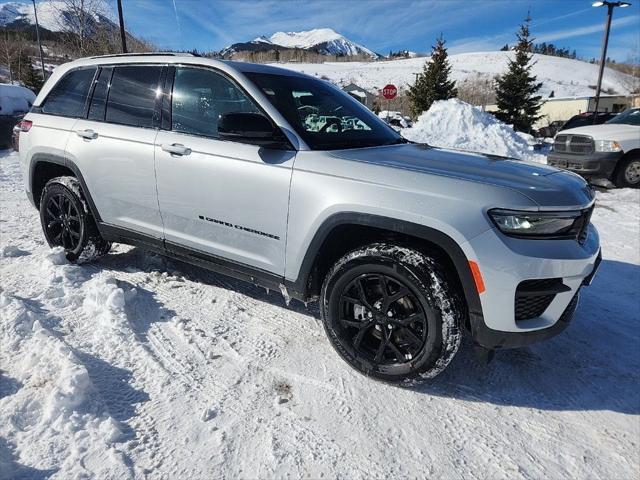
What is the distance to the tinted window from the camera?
12.3 feet

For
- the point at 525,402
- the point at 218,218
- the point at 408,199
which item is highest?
the point at 408,199

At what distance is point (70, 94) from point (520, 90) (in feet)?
85.9

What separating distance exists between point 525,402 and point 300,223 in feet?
5.56

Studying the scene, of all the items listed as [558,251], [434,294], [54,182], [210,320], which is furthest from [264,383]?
[54,182]

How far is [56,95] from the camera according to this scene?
4.16 meters

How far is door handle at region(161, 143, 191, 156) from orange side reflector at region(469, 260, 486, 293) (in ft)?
6.70

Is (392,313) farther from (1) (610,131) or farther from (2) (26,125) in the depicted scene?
(1) (610,131)

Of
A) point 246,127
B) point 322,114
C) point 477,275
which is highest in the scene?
point 322,114

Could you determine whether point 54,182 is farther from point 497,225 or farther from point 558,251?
point 558,251

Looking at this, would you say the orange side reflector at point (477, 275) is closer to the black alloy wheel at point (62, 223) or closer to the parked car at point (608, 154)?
the black alloy wheel at point (62, 223)

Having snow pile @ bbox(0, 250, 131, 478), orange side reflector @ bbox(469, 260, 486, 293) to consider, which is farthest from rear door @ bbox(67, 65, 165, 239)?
orange side reflector @ bbox(469, 260, 486, 293)

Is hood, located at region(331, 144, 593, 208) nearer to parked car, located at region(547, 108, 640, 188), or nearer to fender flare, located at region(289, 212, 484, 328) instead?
fender flare, located at region(289, 212, 484, 328)

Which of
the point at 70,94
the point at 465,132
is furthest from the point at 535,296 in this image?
the point at 465,132

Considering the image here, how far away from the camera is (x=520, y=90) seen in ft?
82.3
